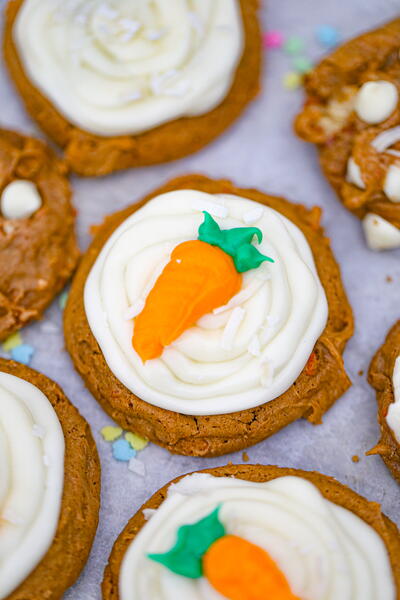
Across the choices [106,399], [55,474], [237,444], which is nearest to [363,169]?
[237,444]

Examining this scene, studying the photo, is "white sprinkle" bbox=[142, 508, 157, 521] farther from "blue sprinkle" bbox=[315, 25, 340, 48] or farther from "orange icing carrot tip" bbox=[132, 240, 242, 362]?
"blue sprinkle" bbox=[315, 25, 340, 48]

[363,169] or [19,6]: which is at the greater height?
[19,6]

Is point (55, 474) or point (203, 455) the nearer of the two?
point (55, 474)

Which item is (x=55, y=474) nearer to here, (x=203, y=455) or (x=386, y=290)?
(x=203, y=455)

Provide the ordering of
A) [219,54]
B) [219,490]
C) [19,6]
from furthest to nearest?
[19,6], [219,54], [219,490]

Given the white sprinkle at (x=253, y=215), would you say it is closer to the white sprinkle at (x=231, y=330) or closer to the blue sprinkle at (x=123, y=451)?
the white sprinkle at (x=231, y=330)

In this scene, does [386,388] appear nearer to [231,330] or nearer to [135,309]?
[231,330]

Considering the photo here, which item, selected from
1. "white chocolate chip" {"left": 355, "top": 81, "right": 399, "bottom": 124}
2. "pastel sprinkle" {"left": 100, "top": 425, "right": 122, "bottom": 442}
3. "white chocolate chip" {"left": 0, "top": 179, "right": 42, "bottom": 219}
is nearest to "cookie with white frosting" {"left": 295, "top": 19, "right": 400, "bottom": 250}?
"white chocolate chip" {"left": 355, "top": 81, "right": 399, "bottom": 124}

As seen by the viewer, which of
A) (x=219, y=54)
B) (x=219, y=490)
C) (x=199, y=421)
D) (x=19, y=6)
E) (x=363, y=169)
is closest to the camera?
(x=219, y=490)
